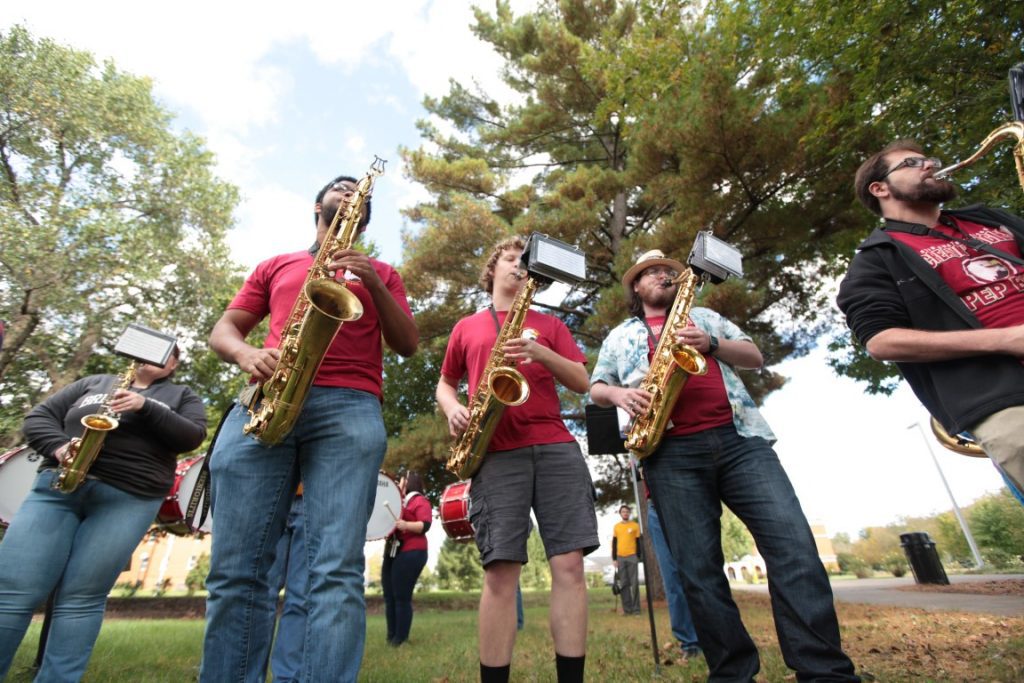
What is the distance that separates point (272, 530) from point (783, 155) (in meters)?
10.6

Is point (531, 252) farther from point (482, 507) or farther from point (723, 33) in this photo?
point (723, 33)

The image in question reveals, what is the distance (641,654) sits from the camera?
5309 mm

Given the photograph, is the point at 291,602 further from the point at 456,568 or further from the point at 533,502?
the point at 456,568

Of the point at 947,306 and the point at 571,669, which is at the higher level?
the point at 947,306

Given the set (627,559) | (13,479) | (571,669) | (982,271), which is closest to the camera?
(982,271)

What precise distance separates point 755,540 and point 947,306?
1322 millimetres

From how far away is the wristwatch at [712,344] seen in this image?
3.08m

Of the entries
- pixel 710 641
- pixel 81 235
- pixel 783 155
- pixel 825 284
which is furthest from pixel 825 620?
pixel 81 235

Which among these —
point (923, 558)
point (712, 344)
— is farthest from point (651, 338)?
point (923, 558)

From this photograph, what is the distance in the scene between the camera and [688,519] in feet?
9.49

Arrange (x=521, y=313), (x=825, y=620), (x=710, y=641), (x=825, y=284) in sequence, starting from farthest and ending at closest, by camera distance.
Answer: (x=825, y=284), (x=521, y=313), (x=710, y=641), (x=825, y=620)

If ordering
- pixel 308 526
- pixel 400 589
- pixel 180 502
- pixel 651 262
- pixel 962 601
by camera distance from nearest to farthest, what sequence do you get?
pixel 308 526
pixel 651 262
pixel 180 502
pixel 400 589
pixel 962 601

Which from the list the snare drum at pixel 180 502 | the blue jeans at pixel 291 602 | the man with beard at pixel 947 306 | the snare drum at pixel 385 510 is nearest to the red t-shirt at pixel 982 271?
the man with beard at pixel 947 306

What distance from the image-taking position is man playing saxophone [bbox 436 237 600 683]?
2637 millimetres
